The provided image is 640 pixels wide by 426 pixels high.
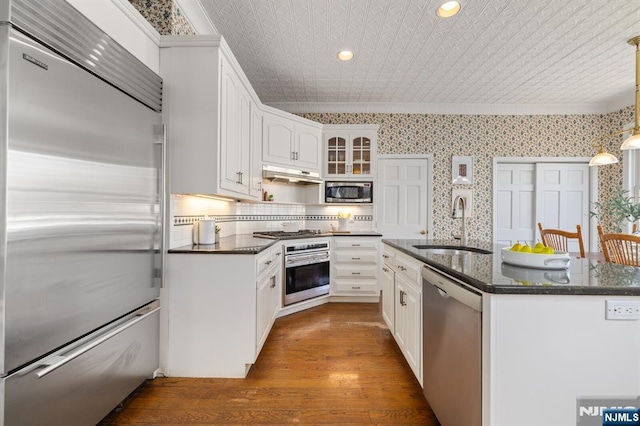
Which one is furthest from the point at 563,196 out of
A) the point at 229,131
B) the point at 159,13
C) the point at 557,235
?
the point at 159,13

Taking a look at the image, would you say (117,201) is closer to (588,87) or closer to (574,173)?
(588,87)

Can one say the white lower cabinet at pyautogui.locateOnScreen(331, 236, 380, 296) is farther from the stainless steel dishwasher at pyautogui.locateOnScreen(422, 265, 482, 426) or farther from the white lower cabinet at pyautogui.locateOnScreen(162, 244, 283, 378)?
the stainless steel dishwasher at pyautogui.locateOnScreen(422, 265, 482, 426)

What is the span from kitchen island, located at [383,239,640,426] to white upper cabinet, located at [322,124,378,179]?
3237 mm

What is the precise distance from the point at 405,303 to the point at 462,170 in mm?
3151

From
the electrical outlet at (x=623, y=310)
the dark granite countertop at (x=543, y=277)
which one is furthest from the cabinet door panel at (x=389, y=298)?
the electrical outlet at (x=623, y=310)

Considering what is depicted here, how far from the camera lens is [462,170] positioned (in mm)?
4516

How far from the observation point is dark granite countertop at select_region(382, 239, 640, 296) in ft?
3.49

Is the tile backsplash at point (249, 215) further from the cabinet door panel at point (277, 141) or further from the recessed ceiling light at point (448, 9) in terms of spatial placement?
the recessed ceiling light at point (448, 9)

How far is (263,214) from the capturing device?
13.1 feet

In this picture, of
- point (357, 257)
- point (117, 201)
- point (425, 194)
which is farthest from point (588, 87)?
point (117, 201)

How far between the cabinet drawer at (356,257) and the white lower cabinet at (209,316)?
6.31 feet

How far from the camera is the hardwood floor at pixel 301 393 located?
5.45ft

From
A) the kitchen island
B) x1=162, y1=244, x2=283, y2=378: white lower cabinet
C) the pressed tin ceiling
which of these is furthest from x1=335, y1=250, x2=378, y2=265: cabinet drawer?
the kitchen island

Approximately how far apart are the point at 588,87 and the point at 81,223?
218 inches
